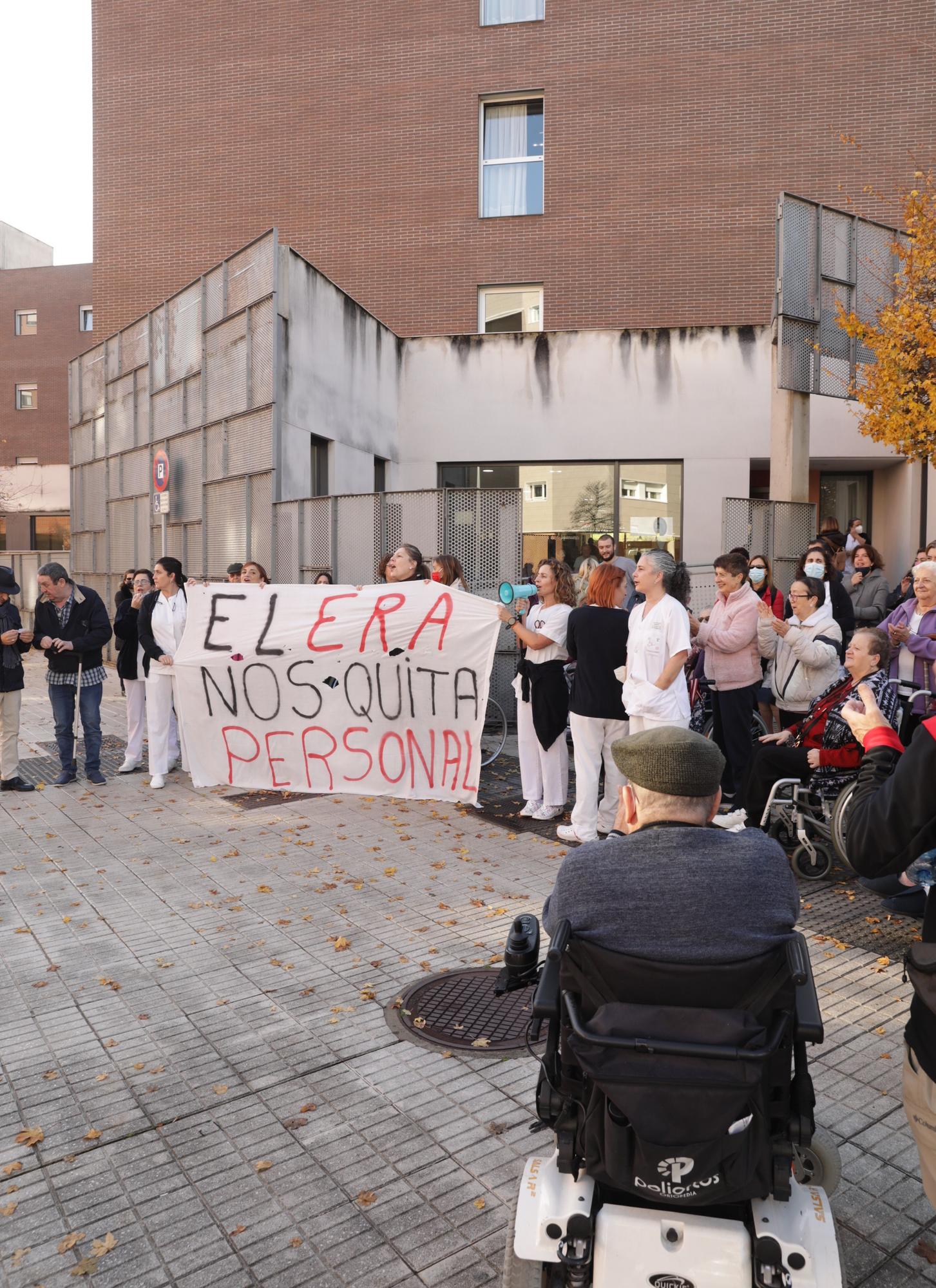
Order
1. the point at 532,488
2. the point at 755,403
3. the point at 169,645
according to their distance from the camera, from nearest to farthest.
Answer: the point at 169,645 < the point at 755,403 < the point at 532,488

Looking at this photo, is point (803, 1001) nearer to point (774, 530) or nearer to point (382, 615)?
point (382, 615)

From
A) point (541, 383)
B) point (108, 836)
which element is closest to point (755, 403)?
point (541, 383)

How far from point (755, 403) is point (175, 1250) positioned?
16682 mm

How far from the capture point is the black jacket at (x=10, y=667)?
9.35m

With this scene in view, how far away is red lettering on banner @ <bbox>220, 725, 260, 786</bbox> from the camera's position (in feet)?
29.6

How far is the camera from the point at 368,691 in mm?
8734

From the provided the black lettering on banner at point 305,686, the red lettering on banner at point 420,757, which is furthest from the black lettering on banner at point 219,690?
the red lettering on banner at point 420,757

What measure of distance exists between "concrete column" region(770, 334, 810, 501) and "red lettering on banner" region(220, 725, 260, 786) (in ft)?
27.7

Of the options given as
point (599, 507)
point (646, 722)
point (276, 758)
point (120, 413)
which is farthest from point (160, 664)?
point (120, 413)

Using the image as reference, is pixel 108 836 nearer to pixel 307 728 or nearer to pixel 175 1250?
pixel 307 728

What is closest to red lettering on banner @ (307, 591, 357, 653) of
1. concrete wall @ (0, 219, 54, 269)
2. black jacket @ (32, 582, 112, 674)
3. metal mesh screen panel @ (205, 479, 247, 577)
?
black jacket @ (32, 582, 112, 674)

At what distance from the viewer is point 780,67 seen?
19750 millimetres

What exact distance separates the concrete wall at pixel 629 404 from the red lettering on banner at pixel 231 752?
1074 cm

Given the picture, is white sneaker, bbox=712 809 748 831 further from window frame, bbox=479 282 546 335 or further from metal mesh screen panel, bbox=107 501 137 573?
window frame, bbox=479 282 546 335
